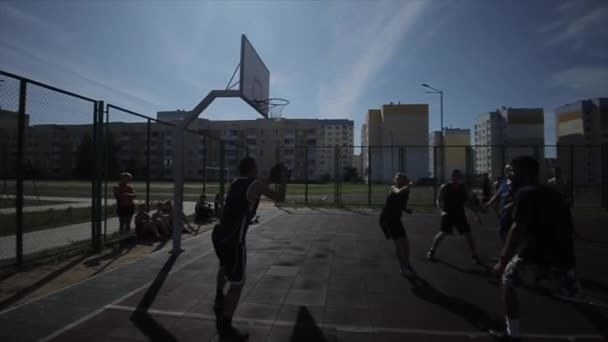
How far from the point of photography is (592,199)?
66.0 ft

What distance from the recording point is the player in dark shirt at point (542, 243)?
10.0 ft

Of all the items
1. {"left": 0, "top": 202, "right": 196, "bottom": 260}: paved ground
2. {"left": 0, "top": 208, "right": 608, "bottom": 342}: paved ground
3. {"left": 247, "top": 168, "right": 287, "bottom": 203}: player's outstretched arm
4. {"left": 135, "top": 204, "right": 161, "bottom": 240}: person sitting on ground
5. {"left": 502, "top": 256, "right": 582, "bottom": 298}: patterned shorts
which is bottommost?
{"left": 0, "top": 208, "right": 608, "bottom": 342}: paved ground

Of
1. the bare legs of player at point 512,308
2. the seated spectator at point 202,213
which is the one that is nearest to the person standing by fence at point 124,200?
the seated spectator at point 202,213

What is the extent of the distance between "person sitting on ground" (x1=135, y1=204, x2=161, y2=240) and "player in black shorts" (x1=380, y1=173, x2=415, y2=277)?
5988mm

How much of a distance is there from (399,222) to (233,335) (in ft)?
11.3

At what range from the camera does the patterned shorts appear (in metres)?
3.03

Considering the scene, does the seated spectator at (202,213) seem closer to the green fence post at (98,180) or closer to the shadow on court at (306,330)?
the green fence post at (98,180)

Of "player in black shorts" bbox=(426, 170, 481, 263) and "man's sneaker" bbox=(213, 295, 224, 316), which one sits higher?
"player in black shorts" bbox=(426, 170, 481, 263)

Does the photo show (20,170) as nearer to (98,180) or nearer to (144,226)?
(98,180)

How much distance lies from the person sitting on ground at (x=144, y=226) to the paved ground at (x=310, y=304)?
167cm

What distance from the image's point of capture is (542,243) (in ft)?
10.1

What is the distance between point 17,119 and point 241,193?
182 inches

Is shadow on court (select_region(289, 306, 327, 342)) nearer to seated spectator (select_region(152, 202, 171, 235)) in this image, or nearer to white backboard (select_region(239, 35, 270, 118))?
white backboard (select_region(239, 35, 270, 118))

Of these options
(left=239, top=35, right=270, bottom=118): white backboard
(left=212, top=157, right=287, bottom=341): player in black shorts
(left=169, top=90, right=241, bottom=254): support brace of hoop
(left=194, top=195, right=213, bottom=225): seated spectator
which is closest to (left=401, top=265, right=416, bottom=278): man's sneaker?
(left=212, top=157, right=287, bottom=341): player in black shorts
